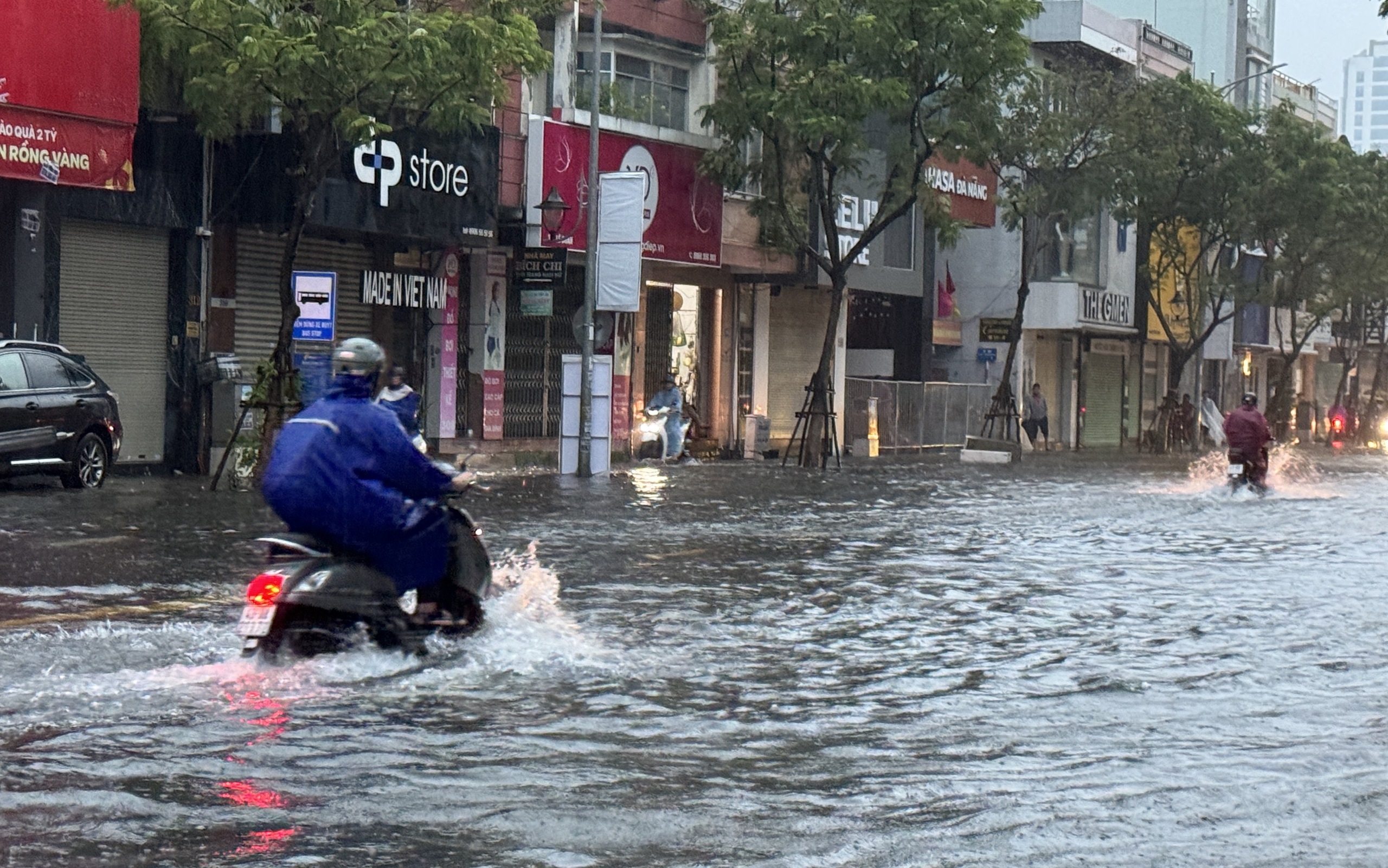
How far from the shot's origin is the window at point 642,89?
34.1m

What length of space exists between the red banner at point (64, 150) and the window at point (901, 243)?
78.6ft

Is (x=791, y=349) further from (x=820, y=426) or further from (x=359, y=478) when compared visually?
(x=359, y=478)

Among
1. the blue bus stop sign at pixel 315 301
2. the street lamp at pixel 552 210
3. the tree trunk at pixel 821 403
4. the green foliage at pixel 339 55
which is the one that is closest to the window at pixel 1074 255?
the tree trunk at pixel 821 403

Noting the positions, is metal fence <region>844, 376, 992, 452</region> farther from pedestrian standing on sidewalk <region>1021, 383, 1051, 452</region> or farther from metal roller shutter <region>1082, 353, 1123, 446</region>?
metal roller shutter <region>1082, 353, 1123, 446</region>

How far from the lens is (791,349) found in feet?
139

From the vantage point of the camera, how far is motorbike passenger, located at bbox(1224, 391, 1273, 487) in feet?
86.6

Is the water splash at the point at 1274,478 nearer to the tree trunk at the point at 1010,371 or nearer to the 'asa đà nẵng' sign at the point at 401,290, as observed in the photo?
the tree trunk at the point at 1010,371

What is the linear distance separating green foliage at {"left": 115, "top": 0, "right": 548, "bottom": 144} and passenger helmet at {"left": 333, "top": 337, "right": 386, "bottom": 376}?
44.1ft

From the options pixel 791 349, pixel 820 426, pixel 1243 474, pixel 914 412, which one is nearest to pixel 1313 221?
pixel 914 412

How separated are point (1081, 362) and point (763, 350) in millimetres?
19473

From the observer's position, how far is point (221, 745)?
7.02 metres

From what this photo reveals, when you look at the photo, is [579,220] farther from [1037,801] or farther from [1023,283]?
[1037,801]

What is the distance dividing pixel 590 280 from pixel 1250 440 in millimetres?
10078

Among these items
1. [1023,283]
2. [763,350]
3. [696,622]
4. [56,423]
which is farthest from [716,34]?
[696,622]
